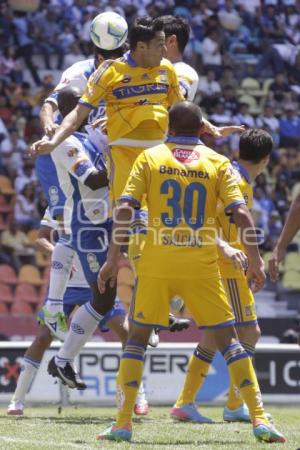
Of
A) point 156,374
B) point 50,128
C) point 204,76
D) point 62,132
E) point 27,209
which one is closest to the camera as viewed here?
point 62,132

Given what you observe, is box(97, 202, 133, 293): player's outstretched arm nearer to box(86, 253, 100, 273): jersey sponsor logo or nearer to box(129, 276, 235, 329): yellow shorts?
box(129, 276, 235, 329): yellow shorts

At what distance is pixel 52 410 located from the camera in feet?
35.0

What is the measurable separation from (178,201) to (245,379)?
1.21 m

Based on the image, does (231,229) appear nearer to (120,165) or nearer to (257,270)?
(120,165)

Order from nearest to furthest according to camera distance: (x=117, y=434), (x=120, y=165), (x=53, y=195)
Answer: (x=117, y=434) < (x=120, y=165) < (x=53, y=195)

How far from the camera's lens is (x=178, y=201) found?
7.04m

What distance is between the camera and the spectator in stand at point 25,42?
22.4m

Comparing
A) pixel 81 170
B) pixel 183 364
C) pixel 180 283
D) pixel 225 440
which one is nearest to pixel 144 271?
pixel 180 283

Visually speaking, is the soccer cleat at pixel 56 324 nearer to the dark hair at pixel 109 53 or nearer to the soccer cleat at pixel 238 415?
the soccer cleat at pixel 238 415

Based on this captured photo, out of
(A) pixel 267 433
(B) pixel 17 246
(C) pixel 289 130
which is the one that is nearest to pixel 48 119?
(A) pixel 267 433

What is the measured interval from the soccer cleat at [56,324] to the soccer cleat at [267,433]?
281cm

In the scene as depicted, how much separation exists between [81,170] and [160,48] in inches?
47.9

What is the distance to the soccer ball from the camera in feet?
29.5

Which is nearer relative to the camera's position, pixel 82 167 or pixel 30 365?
pixel 82 167
